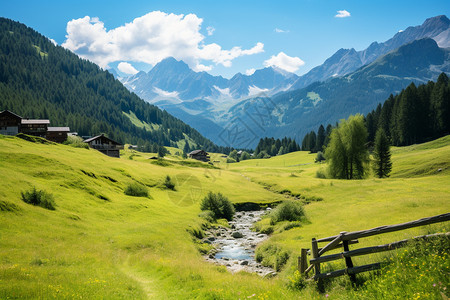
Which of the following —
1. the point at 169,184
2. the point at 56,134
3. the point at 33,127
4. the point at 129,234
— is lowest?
the point at 129,234

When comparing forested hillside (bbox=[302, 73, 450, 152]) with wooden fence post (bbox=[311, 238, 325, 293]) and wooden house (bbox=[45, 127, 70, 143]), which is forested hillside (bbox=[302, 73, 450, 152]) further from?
wooden house (bbox=[45, 127, 70, 143])

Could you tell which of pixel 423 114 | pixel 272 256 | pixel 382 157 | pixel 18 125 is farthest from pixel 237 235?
pixel 423 114

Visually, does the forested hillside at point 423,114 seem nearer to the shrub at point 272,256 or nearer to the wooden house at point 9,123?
the shrub at point 272,256

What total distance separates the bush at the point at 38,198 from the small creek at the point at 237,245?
18945mm

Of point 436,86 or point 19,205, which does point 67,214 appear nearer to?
point 19,205

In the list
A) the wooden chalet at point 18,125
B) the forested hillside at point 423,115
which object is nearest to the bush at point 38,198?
the wooden chalet at point 18,125

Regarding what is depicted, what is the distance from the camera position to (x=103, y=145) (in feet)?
383

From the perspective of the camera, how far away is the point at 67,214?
98.5 feet

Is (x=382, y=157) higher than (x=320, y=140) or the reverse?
the reverse

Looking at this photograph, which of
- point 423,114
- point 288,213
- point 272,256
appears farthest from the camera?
point 423,114

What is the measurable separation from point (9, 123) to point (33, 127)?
831 cm

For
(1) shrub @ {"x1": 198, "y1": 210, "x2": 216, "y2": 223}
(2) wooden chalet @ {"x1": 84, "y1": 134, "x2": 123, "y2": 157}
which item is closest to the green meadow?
(1) shrub @ {"x1": 198, "y1": 210, "x2": 216, "y2": 223}

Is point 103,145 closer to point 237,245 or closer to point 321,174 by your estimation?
point 321,174

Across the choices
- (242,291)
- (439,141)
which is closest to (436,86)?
(439,141)
